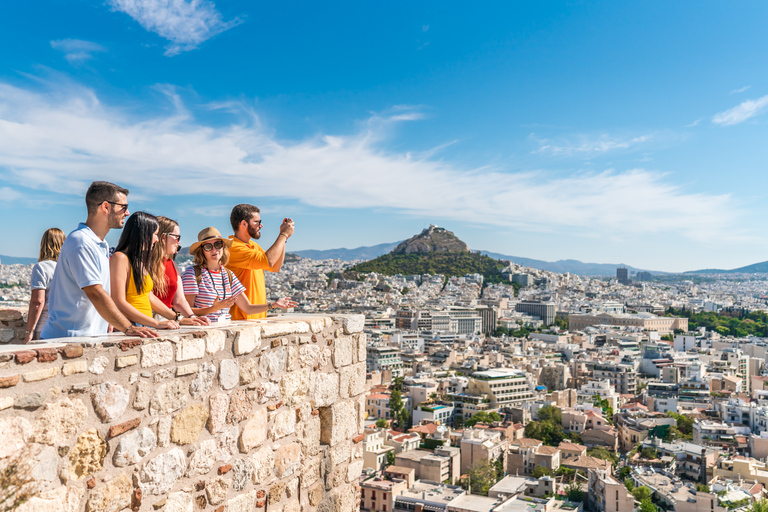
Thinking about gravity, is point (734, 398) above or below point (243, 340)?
below

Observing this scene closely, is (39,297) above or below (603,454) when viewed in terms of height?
above

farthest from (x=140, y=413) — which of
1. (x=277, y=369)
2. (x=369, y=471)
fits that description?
(x=369, y=471)

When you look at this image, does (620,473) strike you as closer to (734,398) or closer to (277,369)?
(734,398)

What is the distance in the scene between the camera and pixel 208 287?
2.89 meters

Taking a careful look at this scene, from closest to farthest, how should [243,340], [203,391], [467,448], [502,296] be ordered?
[203,391]
[243,340]
[467,448]
[502,296]

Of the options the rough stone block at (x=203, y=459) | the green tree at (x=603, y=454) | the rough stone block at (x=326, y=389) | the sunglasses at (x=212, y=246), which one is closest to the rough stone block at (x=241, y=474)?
the rough stone block at (x=203, y=459)

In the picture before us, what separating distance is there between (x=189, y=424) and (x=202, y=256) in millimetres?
1085

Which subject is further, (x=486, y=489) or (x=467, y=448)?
(x=467, y=448)

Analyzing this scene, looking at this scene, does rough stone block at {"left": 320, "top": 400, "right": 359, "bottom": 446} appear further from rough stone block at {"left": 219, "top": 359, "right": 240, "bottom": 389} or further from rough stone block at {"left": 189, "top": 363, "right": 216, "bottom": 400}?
rough stone block at {"left": 189, "top": 363, "right": 216, "bottom": 400}

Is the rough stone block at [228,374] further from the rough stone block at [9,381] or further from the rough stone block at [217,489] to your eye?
the rough stone block at [9,381]

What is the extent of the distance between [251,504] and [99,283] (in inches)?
38.3

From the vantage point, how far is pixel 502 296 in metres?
77.4

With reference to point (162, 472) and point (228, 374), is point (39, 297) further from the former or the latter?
point (162, 472)

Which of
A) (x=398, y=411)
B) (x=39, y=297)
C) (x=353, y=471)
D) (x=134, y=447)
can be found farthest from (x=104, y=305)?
(x=398, y=411)
